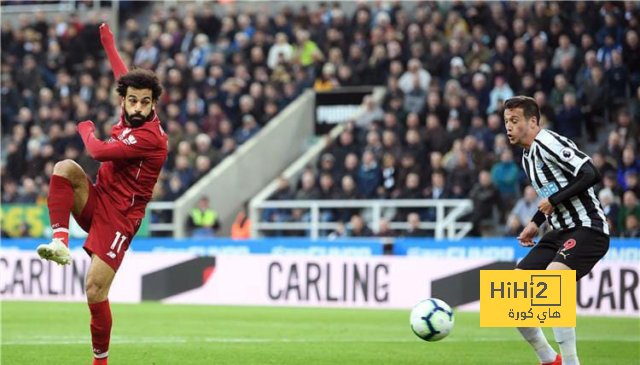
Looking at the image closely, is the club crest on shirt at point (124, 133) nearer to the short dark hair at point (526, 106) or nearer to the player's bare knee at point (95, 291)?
the player's bare knee at point (95, 291)

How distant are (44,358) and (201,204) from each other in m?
14.1

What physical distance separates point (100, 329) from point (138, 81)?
1955 millimetres

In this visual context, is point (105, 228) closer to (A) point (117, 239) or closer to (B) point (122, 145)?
(A) point (117, 239)

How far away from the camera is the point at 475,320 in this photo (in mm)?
17172

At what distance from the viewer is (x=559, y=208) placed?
31.3 ft

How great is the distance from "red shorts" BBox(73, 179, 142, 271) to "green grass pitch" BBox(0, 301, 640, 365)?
196cm

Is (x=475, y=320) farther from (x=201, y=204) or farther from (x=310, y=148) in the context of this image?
(x=310, y=148)

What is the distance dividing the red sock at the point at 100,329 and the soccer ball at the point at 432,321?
9.32ft

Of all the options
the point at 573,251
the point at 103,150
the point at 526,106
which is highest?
the point at 526,106


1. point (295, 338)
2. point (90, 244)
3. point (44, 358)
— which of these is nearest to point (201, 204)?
point (295, 338)

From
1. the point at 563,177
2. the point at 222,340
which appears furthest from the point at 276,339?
the point at 563,177

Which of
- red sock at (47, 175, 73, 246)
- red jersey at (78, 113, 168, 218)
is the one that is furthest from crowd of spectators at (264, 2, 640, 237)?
red sock at (47, 175, 73, 246)

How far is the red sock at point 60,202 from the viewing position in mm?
8961

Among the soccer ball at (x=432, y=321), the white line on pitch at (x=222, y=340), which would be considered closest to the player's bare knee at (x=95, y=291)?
the soccer ball at (x=432, y=321)
